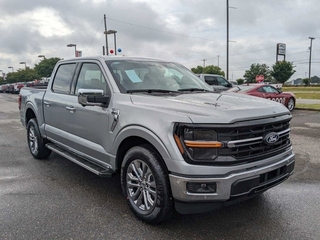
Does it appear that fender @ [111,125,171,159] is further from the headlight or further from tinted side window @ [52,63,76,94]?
tinted side window @ [52,63,76,94]

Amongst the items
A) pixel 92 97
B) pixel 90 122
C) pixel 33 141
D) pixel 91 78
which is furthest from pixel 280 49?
pixel 92 97

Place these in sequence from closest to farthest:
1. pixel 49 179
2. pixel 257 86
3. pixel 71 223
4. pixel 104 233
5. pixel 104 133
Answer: pixel 104 233 < pixel 71 223 < pixel 104 133 < pixel 49 179 < pixel 257 86

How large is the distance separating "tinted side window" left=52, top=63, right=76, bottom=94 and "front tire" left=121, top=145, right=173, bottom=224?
1985mm

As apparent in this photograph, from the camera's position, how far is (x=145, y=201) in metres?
3.30

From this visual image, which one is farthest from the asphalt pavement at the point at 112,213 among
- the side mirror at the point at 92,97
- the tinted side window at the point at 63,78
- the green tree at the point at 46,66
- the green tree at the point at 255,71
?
the green tree at the point at 255,71

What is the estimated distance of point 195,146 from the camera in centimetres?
280

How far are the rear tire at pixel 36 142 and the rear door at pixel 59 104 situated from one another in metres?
Answer: 0.45

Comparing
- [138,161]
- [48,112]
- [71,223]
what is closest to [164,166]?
[138,161]

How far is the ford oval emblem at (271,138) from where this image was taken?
3.05 meters

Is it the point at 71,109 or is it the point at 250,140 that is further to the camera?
the point at 71,109

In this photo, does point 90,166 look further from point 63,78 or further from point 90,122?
point 63,78

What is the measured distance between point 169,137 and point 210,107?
1.67ft

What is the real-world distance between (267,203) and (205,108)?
5.69 feet

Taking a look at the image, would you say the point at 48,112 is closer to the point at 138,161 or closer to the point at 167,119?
the point at 138,161
